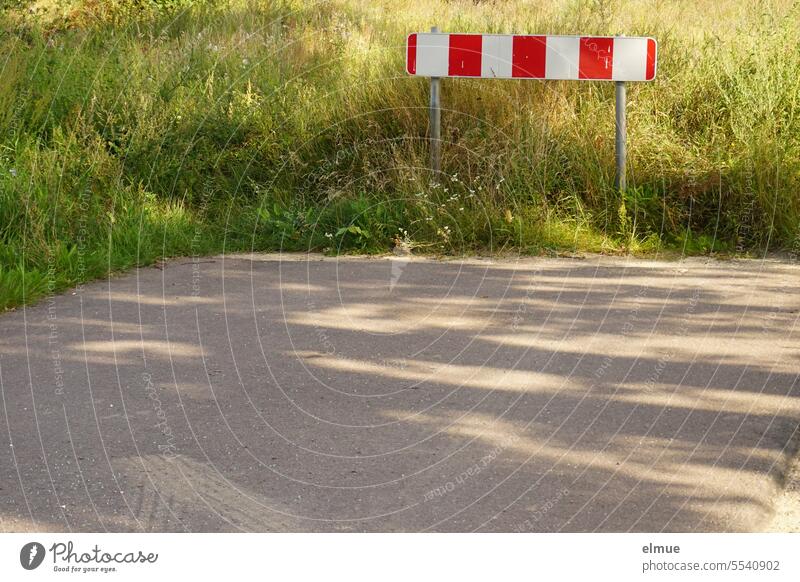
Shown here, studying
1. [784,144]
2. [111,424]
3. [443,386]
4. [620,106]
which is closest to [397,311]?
[443,386]

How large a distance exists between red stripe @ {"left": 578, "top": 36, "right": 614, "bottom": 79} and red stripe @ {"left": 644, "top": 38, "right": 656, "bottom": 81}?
28 centimetres

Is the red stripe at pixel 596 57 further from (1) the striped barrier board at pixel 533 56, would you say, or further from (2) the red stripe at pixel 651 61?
(2) the red stripe at pixel 651 61

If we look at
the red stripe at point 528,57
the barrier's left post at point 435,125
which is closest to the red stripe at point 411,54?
the barrier's left post at point 435,125

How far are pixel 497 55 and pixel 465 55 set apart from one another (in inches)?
10.0

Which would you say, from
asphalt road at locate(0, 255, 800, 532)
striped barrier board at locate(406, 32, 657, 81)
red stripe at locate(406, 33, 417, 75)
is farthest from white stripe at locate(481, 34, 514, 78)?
asphalt road at locate(0, 255, 800, 532)

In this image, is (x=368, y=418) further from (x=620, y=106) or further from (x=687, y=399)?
(x=620, y=106)

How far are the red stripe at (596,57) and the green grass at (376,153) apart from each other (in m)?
0.48

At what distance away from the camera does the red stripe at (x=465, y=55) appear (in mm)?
8836

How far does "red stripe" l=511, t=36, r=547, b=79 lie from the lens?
28.7 ft

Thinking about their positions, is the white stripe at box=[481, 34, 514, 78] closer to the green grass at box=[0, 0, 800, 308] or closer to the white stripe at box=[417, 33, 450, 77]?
the white stripe at box=[417, 33, 450, 77]

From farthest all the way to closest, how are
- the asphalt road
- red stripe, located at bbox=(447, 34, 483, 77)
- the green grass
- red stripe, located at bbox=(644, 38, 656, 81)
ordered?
red stripe, located at bbox=(447, 34, 483, 77), red stripe, located at bbox=(644, 38, 656, 81), the green grass, the asphalt road

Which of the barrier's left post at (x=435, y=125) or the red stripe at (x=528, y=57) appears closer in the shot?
the red stripe at (x=528, y=57)

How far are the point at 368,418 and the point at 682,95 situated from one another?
5.45 m

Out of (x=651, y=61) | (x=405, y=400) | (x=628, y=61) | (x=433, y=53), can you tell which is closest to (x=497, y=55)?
(x=433, y=53)
